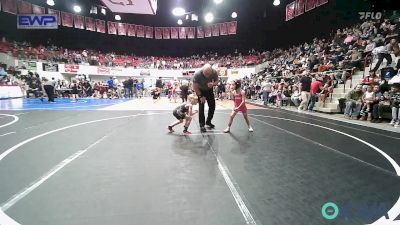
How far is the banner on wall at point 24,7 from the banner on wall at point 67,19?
4270mm

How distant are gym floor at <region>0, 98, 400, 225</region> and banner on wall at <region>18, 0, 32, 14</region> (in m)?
22.6

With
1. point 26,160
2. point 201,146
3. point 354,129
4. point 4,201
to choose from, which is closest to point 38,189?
point 4,201

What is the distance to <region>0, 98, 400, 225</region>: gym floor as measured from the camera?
2082mm

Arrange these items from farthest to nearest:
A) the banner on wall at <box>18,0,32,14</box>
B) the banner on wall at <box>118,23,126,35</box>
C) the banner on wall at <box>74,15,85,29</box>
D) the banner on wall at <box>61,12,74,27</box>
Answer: the banner on wall at <box>118,23,126,35</box>
the banner on wall at <box>74,15,85,29</box>
the banner on wall at <box>61,12,74,27</box>
the banner on wall at <box>18,0,32,14</box>

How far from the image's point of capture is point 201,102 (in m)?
5.95

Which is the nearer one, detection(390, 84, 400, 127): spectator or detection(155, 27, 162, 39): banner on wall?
detection(390, 84, 400, 127): spectator

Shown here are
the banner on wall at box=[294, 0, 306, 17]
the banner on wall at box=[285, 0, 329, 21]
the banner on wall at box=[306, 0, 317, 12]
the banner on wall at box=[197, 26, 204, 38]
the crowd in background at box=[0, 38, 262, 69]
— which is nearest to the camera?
the banner on wall at box=[285, 0, 329, 21]

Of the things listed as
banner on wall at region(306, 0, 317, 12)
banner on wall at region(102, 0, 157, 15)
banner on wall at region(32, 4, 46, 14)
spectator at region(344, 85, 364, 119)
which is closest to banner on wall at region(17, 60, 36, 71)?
banner on wall at region(32, 4, 46, 14)

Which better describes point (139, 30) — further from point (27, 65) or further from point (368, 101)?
point (368, 101)

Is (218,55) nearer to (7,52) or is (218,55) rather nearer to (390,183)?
(7,52)

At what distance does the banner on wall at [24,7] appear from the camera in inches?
890

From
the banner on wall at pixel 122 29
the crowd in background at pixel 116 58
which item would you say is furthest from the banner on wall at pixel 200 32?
the banner on wall at pixel 122 29

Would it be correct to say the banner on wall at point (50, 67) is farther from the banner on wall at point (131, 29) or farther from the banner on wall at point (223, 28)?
the banner on wall at point (223, 28)

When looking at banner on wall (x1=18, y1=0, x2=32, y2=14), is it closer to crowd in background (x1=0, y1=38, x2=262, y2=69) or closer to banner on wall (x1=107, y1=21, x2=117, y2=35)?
crowd in background (x1=0, y1=38, x2=262, y2=69)
